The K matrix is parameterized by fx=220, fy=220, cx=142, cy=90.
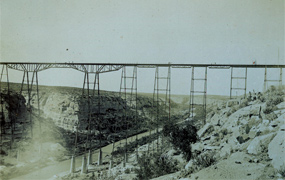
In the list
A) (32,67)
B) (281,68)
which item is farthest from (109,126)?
(281,68)

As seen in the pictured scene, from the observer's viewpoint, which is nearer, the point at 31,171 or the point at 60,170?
the point at 31,171

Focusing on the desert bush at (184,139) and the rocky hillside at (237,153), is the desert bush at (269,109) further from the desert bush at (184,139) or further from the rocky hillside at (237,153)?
the desert bush at (184,139)

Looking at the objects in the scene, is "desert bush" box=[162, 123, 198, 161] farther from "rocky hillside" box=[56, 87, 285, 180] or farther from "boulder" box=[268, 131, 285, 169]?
"boulder" box=[268, 131, 285, 169]

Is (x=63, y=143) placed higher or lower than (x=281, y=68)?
lower

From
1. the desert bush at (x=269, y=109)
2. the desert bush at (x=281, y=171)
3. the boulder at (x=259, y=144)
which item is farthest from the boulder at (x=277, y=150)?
the desert bush at (x=269, y=109)

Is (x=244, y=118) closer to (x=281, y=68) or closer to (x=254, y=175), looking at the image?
(x=281, y=68)

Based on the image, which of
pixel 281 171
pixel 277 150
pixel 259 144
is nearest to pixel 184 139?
pixel 259 144

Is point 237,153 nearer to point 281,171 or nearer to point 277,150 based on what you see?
point 277,150
